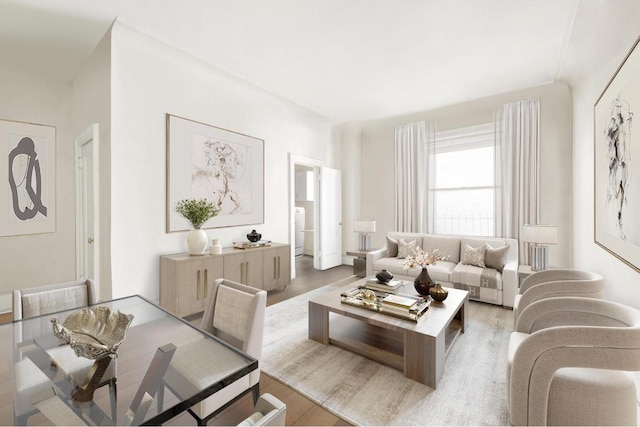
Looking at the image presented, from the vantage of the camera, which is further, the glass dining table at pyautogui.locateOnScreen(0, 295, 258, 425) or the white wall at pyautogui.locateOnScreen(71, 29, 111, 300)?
the white wall at pyautogui.locateOnScreen(71, 29, 111, 300)

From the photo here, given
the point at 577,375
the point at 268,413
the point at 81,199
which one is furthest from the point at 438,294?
the point at 81,199

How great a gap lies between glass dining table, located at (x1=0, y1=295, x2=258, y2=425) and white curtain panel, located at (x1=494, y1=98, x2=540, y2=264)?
4.56 metres

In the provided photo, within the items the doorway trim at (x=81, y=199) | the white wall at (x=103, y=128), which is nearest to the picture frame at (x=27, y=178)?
the doorway trim at (x=81, y=199)

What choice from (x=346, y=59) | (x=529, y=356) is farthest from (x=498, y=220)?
(x=529, y=356)

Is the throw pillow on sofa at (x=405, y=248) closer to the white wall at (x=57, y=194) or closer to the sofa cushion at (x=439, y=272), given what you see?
the sofa cushion at (x=439, y=272)

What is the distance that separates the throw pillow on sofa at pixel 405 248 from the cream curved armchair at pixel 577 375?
3009mm

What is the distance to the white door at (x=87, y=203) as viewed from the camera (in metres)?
3.01

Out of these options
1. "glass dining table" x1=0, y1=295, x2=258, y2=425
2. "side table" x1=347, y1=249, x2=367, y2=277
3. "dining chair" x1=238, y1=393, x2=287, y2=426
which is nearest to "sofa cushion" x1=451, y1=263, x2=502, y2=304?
"side table" x1=347, y1=249, x2=367, y2=277

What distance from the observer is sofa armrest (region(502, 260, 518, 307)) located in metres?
3.40

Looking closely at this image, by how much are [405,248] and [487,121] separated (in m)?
2.48

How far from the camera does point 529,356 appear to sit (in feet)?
4.51

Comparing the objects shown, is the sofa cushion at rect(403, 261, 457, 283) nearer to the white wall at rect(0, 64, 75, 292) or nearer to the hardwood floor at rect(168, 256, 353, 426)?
the hardwood floor at rect(168, 256, 353, 426)

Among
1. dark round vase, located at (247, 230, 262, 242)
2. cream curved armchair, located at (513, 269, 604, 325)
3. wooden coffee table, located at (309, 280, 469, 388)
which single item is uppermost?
dark round vase, located at (247, 230, 262, 242)

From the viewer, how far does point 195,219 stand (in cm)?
331
